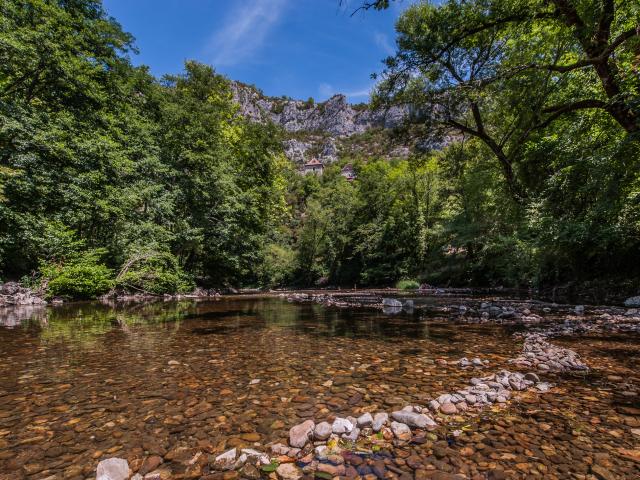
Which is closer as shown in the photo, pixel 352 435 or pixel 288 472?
pixel 288 472

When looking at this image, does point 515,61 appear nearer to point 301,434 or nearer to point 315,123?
point 301,434

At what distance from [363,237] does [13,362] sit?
117 feet

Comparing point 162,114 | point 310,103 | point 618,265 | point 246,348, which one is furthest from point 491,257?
point 310,103

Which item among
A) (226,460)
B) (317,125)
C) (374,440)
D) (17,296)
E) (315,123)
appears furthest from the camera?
(315,123)

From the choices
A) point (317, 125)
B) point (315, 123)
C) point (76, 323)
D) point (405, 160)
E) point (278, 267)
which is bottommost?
point (76, 323)

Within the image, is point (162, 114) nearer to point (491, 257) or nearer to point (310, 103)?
point (491, 257)

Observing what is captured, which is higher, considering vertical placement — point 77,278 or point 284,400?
point 77,278

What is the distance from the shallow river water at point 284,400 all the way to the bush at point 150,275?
11.0 meters

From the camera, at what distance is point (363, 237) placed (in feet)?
129

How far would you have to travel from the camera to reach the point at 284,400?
11.7 feet

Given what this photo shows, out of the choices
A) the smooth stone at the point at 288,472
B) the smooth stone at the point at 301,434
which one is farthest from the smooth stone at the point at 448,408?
the smooth stone at the point at 288,472

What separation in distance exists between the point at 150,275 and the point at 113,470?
17.9 m

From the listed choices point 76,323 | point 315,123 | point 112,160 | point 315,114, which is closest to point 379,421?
point 76,323

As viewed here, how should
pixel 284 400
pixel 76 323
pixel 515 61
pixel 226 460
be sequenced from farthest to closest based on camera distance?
pixel 515 61 < pixel 76 323 < pixel 284 400 < pixel 226 460
